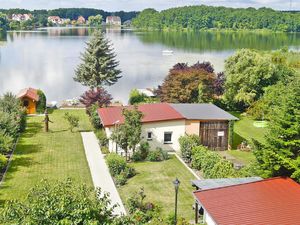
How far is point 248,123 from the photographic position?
4153 centimetres

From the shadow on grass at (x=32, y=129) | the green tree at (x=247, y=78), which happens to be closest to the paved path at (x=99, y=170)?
the shadow on grass at (x=32, y=129)

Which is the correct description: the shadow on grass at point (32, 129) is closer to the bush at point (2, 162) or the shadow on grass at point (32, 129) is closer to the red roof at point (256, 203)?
the bush at point (2, 162)

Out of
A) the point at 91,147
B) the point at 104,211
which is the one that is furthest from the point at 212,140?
the point at 104,211

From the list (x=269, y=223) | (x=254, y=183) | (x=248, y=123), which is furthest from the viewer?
(x=248, y=123)

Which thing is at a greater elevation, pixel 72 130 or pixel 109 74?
pixel 109 74

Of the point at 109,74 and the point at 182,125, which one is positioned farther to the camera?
the point at 109,74

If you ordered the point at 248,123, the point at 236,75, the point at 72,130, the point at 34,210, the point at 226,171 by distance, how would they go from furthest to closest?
the point at 236,75 → the point at 248,123 → the point at 72,130 → the point at 226,171 → the point at 34,210

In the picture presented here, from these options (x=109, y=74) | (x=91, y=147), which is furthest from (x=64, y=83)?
(x=91, y=147)

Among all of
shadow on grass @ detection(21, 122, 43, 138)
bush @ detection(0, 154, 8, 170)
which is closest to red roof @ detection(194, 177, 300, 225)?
bush @ detection(0, 154, 8, 170)

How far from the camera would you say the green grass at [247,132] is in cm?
3535

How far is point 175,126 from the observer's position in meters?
31.6

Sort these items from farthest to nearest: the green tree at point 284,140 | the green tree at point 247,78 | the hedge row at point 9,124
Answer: the green tree at point 247,78
the hedge row at point 9,124
the green tree at point 284,140

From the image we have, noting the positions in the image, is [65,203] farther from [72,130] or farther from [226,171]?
[72,130]

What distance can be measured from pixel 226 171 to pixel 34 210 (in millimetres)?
14122
